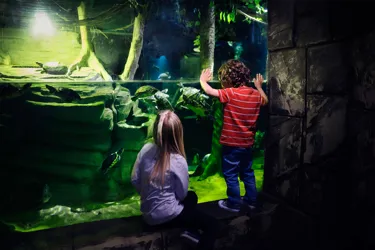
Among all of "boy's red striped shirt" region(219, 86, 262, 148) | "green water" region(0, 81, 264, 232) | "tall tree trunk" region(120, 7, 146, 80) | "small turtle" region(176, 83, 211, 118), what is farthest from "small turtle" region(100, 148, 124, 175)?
"tall tree trunk" region(120, 7, 146, 80)

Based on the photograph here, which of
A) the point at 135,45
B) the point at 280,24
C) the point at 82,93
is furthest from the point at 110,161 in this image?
the point at 135,45

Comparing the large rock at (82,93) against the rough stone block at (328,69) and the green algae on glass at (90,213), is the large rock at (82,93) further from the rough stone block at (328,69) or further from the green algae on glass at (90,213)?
the rough stone block at (328,69)

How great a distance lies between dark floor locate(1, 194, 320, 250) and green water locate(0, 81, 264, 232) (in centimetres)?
109

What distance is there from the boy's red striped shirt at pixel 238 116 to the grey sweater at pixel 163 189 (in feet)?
2.65

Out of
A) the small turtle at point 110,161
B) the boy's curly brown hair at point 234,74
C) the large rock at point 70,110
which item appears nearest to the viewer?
the boy's curly brown hair at point 234,74

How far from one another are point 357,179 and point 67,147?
4100 millimetres

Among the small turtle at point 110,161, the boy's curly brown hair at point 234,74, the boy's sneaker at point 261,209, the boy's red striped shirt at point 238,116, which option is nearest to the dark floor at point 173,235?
the boy's sneaker at point 261,209

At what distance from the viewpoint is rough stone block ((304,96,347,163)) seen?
266 centimetres

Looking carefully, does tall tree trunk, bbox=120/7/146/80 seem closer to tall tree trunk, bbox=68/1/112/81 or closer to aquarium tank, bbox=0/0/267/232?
tall tree trunk, bbox=68/1/112/81

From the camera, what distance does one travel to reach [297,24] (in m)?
2.87

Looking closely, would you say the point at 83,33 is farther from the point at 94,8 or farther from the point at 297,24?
the point at 297,24

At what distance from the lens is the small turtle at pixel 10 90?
3818 millimetres

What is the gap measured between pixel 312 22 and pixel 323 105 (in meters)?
0.82

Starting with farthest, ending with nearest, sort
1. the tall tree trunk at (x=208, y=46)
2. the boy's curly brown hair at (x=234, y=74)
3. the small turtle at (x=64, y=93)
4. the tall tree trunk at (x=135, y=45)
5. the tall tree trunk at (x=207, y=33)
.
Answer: the tall tree trunk at (x=135, y=45), the tall tree trunk at (x=207, y=33), the tall tree trunk at (x=208, y=46), the small turtle at (x=64, y=93), the boy's curly brown hair at (x=234, y=74)
